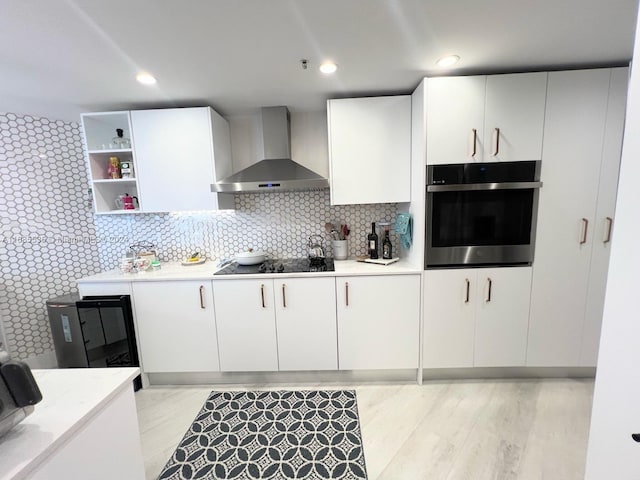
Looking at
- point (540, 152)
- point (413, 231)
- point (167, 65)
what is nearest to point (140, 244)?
point (167, 65)

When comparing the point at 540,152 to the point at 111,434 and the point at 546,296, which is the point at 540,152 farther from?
the point at 111,434

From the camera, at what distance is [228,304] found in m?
2.17

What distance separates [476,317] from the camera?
208 cm

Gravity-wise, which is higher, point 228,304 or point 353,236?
point 353,236

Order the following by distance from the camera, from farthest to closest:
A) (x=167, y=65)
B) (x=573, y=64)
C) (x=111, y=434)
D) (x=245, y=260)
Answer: (x=245, y=260), (x=573, y=64), (x=167, y=65), (x=111, y=434)

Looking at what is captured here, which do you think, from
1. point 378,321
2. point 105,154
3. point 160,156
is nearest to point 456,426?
point 378,321

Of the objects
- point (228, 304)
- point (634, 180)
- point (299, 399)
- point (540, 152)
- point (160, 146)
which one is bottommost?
point (299, 399)

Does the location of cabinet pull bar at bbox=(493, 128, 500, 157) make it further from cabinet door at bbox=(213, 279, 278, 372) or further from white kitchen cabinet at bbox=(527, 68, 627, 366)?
cabinet door at bbox=(213, 279, 278, 372)

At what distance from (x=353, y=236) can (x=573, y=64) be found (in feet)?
6.59

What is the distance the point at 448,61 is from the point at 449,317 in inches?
71.3

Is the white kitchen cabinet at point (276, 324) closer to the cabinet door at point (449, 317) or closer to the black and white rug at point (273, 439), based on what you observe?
the black and white rug at point (273, 439)

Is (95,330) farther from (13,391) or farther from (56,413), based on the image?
(13,391)

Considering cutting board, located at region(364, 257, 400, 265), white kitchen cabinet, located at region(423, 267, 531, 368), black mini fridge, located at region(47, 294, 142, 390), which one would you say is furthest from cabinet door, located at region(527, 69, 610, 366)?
black mini fridge, located at region(47, 294, 142, 390)

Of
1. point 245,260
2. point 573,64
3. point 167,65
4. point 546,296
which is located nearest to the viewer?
point 167,65
